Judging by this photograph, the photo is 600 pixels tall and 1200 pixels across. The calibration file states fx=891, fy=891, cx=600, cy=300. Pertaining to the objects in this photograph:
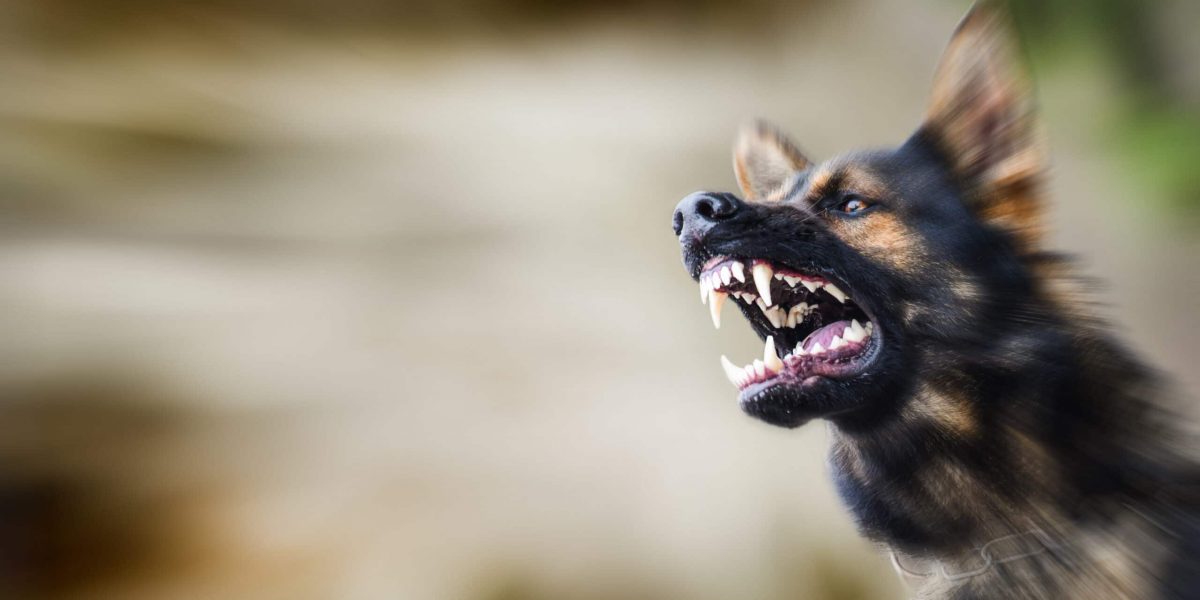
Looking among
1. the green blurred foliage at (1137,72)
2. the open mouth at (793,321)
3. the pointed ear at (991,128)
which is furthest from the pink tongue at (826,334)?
the green blurred foliage at (1137,72)

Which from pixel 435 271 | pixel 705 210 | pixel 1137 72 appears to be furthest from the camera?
pixel 435 271

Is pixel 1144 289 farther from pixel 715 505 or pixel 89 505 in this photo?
pixel 89 505

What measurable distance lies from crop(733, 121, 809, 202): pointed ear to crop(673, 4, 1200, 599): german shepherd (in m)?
0.06

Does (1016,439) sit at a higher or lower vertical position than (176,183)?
lower

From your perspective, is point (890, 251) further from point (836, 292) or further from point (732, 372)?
point (732, 372)

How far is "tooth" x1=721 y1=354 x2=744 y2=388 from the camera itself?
1392 millimetres

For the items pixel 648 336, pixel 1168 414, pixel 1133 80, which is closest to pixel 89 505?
pixel 648 336

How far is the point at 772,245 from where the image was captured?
1291 mm

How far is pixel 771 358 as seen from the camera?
1331 millimetres

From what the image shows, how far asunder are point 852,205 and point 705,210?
0.73 feet

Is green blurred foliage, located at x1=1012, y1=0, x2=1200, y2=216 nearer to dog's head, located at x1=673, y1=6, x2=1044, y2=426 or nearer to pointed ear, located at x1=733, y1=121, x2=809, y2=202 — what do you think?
dog's head, located at x1=673, y1=6, x2=1044, y2=426

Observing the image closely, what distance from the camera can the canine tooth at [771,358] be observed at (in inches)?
52.1

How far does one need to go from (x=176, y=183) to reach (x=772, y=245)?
3.34 ft

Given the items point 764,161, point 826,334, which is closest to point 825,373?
point 826,334
